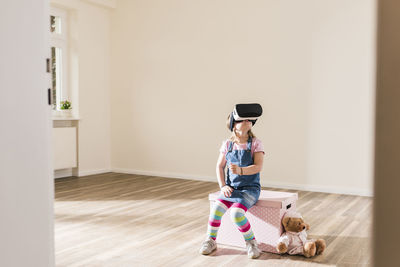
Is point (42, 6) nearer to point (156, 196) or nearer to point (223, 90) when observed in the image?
point (156, 196)

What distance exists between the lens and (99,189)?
4.80m

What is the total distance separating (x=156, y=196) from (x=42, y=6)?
3.41m

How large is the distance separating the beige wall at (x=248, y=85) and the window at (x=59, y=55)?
2.25ft

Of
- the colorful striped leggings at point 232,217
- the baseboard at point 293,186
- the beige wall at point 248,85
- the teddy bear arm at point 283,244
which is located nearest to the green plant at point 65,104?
the beige wall at point 248,85

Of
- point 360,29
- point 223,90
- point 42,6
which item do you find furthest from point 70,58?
point 42,6

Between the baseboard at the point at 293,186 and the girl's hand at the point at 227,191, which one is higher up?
the girl's hand at the point at 227,191

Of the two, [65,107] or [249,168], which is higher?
[65,107]

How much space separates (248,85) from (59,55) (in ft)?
8.29

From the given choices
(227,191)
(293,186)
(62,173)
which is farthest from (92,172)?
(227,191)

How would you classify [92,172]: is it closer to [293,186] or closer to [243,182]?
[293,186]

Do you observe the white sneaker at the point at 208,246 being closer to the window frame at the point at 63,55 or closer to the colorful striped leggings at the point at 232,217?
the colorful striped leggings at the point at 232,217

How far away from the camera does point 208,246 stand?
258 centimetres

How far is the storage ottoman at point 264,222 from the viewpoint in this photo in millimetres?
2580

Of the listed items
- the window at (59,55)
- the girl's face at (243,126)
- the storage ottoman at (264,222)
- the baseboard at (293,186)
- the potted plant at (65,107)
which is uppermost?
the window at (59,55)
